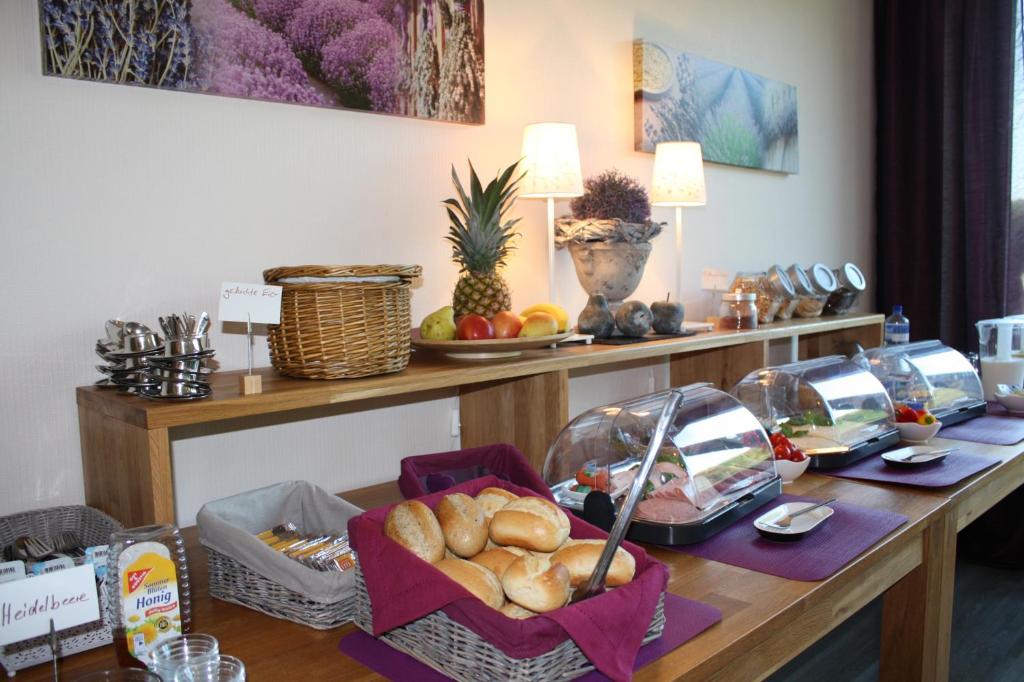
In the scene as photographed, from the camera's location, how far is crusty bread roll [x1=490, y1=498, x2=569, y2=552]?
3.34ft

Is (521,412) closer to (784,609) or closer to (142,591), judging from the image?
(784,609)

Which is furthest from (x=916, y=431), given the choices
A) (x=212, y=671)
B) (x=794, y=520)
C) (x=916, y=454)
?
(x=212, y=671)

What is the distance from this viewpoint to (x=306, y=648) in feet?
3.28

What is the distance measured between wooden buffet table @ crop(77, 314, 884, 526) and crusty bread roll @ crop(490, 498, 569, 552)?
1.15 feet

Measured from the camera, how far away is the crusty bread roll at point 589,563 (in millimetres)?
950

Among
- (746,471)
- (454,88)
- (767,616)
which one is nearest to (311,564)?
(767,616)

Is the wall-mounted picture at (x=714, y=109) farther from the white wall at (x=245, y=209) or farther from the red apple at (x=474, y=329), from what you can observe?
the red apple at (x=474, y=329)

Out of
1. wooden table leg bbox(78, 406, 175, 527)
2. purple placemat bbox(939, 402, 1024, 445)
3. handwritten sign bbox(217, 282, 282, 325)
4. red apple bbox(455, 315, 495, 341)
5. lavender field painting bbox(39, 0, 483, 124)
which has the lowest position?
purple placemat bbox(939, 402, 1024, 445)

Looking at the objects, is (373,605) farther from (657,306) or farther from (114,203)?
(657,306)

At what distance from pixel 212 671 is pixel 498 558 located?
343mm

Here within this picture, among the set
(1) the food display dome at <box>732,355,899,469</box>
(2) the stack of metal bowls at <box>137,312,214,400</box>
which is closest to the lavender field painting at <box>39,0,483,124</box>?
(2) the stack of metal bowls at <box>137,312,214,400</box>

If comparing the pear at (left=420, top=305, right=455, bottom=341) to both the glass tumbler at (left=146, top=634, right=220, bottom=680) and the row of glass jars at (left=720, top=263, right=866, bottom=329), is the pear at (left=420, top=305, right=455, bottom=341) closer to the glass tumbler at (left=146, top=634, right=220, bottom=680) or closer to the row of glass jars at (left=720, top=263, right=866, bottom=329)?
the glass tumbler at (left=146, top=634, right=220, bottom=680)

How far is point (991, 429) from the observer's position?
210cm

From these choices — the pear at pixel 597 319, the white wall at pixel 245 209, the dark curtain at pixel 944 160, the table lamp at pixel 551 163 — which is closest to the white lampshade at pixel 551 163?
the table lamp at pixel 551 163
